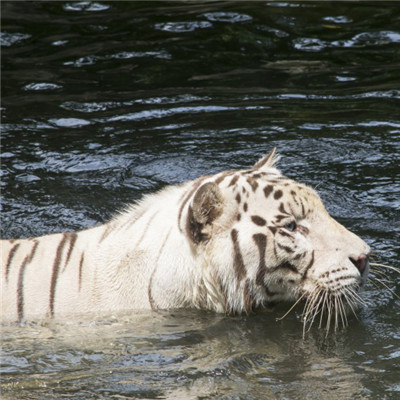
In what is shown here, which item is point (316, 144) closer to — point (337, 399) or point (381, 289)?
point (381, 289)

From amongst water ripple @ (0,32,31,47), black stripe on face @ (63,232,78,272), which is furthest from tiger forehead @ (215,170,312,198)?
water ripple @ (0,32,31,47)

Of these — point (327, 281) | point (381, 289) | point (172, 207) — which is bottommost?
point (381, 289)

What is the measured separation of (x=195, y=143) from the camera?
285 inches

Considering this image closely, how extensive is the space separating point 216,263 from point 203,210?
0.87 ft

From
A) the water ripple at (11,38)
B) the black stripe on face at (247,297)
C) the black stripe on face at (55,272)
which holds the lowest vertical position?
the black stripe on face at (247,297)

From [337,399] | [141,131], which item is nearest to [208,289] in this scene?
[337,399]

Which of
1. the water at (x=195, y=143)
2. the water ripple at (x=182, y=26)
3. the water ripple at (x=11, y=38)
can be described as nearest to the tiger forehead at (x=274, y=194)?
the water at (x=195, y=143)

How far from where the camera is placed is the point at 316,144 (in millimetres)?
7090

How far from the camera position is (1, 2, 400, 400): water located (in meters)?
4.36

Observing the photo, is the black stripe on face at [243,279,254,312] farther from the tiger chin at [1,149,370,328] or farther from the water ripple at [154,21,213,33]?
the water ripple at [154,21,213,33]

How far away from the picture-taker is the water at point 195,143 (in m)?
4.36

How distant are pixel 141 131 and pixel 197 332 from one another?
3152 millimetres

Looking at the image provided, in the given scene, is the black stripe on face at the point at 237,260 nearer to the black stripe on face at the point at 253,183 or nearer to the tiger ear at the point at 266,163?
the black stripe on face at the point at 253,183

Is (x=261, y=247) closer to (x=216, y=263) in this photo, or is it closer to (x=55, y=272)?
(x=216, y=263)
